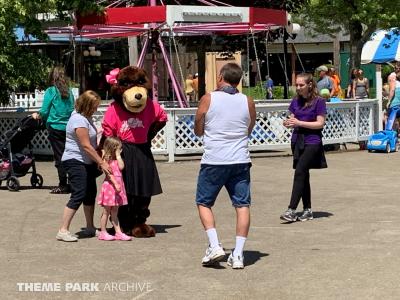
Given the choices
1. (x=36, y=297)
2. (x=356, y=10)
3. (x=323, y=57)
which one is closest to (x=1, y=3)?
(x=36, y=297)

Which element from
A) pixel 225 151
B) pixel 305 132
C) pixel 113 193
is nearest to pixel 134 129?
pixel 113 193

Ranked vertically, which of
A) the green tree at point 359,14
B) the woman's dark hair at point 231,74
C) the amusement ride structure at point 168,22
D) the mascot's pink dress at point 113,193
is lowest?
the mascot's pink dress at point 113,193

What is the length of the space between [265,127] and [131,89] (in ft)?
30.0

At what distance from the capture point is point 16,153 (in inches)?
508

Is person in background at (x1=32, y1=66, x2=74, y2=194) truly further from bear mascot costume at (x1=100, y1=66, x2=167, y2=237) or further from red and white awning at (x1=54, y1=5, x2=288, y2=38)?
red and white awning at (x1=54, y1=5, x2=288, y2=38)

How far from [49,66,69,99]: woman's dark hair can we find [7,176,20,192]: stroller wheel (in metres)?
1.48

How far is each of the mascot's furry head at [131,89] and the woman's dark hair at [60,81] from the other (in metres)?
3.23

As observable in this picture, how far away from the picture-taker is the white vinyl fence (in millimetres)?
16594

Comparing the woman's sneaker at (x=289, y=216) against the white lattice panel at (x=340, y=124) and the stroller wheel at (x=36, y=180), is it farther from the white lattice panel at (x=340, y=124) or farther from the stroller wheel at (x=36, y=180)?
the white lattice panel at (x=340, y=124)

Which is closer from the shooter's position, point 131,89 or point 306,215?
point 131,89

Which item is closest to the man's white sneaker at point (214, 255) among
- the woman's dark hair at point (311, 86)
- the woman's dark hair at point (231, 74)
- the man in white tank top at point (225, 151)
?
the man in white tank top at point (225, 151)

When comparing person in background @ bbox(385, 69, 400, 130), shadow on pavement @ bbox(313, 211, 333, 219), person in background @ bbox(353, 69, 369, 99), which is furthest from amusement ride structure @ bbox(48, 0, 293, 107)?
shadow on pavement @ bbox(313, 211, 333, 219)

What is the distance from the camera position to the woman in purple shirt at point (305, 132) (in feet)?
31.4

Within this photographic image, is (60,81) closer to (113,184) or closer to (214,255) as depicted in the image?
(113,184)
